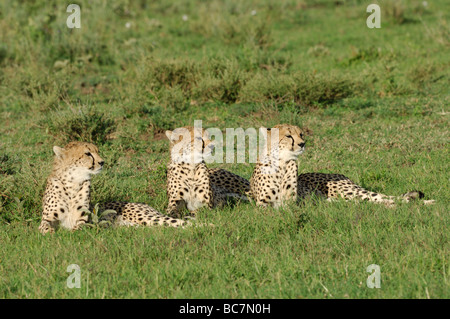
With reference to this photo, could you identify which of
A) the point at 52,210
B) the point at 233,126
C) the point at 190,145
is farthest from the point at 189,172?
the point at 233,126

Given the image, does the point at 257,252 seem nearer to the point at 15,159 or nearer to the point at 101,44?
the point at 15,159

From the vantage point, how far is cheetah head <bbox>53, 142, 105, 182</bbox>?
17.7 ft

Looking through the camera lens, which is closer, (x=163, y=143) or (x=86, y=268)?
(x=86, y=268)

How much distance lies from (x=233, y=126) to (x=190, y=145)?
3.31m

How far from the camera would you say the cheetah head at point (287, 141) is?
5.93 metres

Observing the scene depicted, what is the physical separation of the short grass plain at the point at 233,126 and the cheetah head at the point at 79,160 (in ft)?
1.62

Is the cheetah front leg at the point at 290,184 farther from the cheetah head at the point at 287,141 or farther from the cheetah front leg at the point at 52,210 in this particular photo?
the cheetah front leg at the point at 52,210

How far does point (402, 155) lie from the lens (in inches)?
305

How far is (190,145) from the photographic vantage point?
239 inches

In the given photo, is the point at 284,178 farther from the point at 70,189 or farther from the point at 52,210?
the point at 52,210

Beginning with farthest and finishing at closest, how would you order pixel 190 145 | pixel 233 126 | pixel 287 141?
pixel 233 126 → pixel 190 145 → pixel 287 141

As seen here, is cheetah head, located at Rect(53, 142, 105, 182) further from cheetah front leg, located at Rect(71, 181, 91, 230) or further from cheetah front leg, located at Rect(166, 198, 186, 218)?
cheetah front leg, located at Rect(166, 198, 186, 218)

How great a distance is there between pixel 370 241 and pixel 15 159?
441 centimetres
